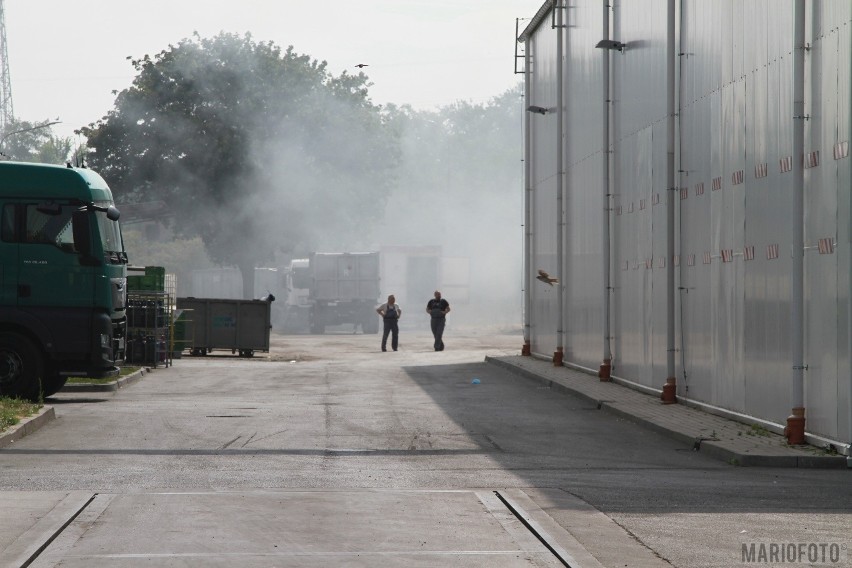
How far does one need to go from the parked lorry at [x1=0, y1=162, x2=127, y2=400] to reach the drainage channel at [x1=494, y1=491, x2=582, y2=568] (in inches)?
398

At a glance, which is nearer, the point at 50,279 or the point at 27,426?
the point at 27,426

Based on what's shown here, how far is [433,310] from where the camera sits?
1555 inches

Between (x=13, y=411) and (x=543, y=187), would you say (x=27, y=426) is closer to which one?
(x=13, y=411)

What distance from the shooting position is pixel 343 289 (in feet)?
186

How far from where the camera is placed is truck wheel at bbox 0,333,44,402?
1841 cm

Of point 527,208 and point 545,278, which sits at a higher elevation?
point 527,208

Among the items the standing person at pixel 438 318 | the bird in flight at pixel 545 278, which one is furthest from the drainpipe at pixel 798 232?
the standing person at pixel 438 318

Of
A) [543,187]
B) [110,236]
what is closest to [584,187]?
[543,187]

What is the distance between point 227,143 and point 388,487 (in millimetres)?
52031

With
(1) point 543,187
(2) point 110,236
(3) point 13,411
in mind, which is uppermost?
(1) point 543,187

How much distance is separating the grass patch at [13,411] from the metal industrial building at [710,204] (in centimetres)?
811

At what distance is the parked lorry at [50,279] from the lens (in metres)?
18.4

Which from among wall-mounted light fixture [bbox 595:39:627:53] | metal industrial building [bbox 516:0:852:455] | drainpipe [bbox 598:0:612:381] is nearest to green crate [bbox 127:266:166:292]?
metal industrial building [bbox 516:0:852:455]

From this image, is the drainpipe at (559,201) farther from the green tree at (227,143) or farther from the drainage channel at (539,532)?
the green tree at (227,143)
